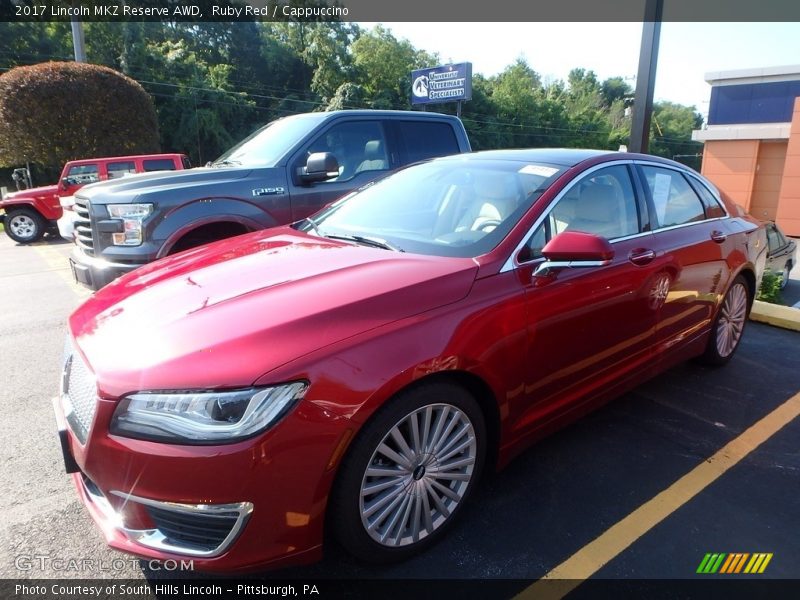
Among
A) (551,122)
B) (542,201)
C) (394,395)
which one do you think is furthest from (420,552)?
(551,122)

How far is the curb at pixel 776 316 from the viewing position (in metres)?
5.49

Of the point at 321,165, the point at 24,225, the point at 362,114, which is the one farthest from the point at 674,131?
the point at 321,165

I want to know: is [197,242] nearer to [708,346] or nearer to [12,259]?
[708,346]

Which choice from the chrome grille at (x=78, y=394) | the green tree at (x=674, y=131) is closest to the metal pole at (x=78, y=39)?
the chrome grille at (x=78, y=394)

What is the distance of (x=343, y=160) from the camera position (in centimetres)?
572

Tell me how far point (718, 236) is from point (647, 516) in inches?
89.1

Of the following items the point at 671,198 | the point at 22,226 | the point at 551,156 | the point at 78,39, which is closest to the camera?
the point at 551,156

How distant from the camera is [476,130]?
46.8m

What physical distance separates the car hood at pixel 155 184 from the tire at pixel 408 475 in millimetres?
3501

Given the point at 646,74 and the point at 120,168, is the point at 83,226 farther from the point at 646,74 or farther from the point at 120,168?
the point at 120,168

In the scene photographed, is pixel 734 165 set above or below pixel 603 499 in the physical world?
above

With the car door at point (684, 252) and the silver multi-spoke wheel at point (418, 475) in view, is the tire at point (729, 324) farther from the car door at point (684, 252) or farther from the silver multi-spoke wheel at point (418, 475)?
the silver multi-spoke wheel at point (418, 475)

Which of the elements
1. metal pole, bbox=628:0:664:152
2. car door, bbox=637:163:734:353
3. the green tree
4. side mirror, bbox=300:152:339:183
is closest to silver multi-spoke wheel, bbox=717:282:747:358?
car door, bbox=637:163:734:353

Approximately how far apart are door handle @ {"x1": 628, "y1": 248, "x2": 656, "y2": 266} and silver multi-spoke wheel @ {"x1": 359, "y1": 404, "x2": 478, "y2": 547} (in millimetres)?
1485
